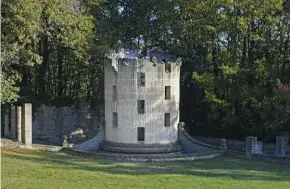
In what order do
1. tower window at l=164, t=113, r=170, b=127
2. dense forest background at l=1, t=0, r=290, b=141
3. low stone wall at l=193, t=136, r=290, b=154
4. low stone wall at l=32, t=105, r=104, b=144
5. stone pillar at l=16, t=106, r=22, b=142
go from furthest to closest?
low stone wall at l=32, t=105, r=104, b=144 < low stone wall at l=193, t=136, r=290, b=154 < tower window at l=164, t=113, r=170, b=127 < dense forest background at l=1, t=0, r=290, b=141 < stone pillar at l=16, t=106, r=22, b=142

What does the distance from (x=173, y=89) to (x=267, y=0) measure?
900 centimetres

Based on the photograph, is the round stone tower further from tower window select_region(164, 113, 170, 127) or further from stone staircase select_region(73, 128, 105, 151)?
stone staircase select_region(73, 128, 105, 151)

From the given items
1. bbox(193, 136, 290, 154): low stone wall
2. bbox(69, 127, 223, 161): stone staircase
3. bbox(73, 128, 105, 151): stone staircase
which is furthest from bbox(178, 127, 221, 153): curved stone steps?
bbox(73, 128, 105, 151): stone staircase

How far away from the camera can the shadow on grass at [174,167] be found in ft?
75.8

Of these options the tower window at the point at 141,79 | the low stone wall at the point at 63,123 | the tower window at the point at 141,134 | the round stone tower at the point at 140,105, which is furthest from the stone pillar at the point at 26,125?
the low stone wall at the point at 63,123

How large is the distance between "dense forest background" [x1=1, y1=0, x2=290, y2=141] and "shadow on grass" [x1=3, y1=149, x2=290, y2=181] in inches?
164

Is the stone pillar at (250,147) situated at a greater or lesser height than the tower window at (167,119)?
lesser

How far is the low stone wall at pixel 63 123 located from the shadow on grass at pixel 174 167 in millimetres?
10169

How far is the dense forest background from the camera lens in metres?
30.4

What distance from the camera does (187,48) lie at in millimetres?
40094

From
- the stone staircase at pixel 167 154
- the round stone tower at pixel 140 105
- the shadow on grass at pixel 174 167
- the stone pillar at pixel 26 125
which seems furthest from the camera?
the round stone tower at pixel 140 105

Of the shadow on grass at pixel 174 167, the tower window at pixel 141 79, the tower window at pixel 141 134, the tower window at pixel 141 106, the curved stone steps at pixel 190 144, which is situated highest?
the tower window at pixel 141 79

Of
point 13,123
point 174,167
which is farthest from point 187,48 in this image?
point 174,167

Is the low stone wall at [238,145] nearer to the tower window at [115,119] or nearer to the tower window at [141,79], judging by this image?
the tower window at [141,79]
